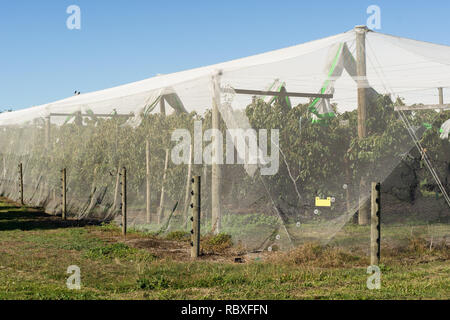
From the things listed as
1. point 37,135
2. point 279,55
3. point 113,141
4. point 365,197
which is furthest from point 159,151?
point 37,135

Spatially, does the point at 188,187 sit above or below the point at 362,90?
below

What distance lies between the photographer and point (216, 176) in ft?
34.5

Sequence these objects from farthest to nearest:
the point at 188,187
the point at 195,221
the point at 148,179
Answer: the point at 148,179 < the point at 188,187 < the point at 195,221

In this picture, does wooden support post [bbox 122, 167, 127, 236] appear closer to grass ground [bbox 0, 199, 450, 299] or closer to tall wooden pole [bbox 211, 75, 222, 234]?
grass ground [bbox 0, 199, 450, 299]

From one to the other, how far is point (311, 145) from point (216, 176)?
195 cm

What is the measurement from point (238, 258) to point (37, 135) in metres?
12.9

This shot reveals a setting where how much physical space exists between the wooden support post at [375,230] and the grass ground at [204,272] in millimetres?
206

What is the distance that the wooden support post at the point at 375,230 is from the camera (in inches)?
314

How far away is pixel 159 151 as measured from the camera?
12195 mm

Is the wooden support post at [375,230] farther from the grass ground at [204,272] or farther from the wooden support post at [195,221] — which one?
the wooden support post at [195,221]

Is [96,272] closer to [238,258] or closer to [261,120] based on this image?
[238,258]

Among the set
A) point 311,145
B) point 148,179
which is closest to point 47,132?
point 148,179

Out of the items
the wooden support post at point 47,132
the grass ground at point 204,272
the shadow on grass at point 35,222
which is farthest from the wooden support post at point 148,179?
the wooden support post at point 47,132

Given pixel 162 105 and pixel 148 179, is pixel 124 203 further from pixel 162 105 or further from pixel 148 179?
pixel 162 105
